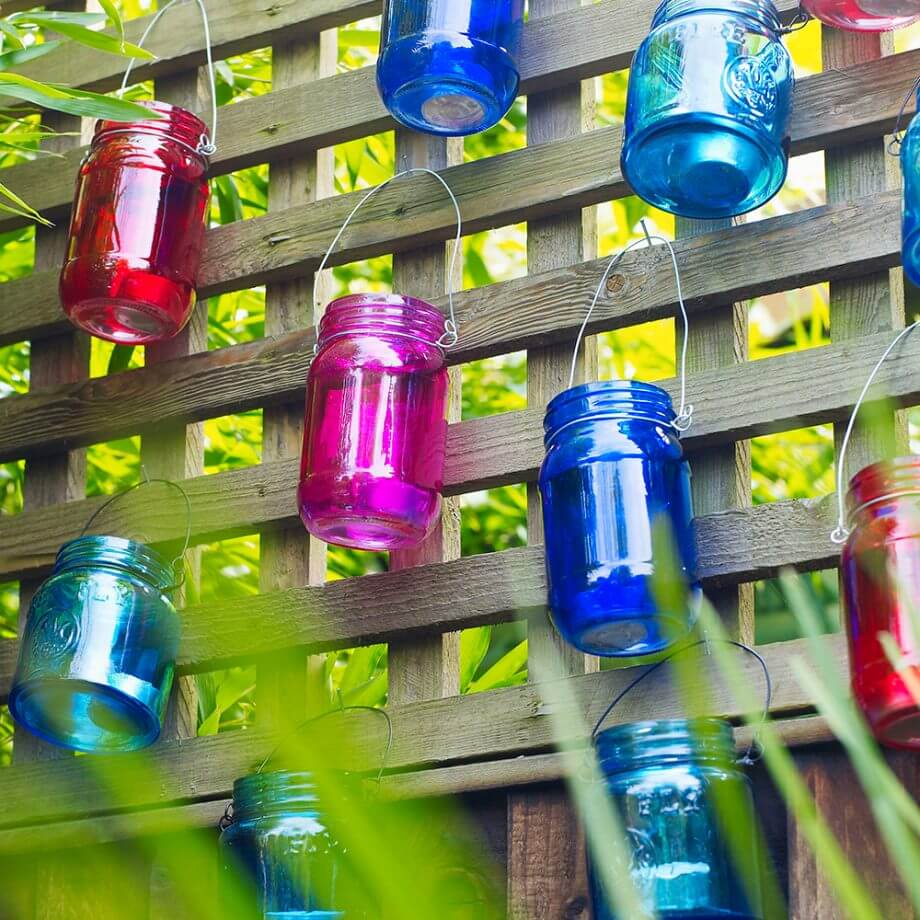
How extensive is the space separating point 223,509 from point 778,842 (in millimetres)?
601

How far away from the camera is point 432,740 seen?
1.18 m

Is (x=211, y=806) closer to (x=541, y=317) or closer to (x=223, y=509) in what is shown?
(x=223, y=509)

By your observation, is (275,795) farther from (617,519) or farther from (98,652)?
(617,519)

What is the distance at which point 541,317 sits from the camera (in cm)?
128

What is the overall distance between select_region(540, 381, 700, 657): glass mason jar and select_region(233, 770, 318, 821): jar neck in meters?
0.24

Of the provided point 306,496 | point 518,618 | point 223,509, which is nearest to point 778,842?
point 518,618

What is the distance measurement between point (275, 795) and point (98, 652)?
222 mm

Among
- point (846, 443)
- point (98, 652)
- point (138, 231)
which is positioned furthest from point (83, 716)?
point (846, 443)

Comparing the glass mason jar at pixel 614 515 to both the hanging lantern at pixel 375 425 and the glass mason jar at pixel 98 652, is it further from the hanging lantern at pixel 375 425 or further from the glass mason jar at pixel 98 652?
the glass mason jar at pixel 98 652

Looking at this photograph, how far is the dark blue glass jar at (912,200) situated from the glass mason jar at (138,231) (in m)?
0.70

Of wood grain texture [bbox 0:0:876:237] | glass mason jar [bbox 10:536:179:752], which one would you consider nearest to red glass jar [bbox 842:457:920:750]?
wood grain texture [bbox 0:0:876:237]

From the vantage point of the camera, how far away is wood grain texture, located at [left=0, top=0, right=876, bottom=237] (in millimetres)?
1191

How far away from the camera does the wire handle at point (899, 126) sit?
115 centimetres

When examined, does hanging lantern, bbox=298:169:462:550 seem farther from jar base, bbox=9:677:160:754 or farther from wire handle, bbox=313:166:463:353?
jar base, bbox=9:677:160:754
